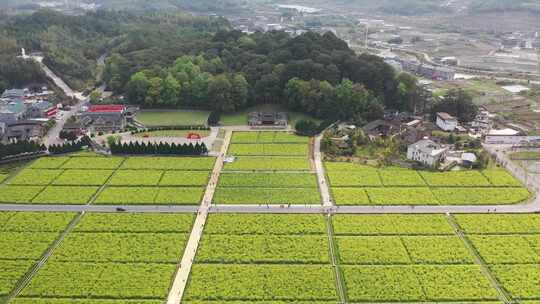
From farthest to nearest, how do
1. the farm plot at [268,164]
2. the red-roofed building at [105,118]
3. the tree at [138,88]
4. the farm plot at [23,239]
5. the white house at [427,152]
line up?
the tree at [138,88]
the red-roofed building at [105,118]
the farm plot at [268,164]
the white house at [427,152]
the farm plot at [23,239]

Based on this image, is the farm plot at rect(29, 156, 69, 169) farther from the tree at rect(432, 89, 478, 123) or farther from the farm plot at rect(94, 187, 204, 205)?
the tree at rect(432, 89, 478, 123)

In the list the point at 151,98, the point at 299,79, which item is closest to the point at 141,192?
the point at 151,98

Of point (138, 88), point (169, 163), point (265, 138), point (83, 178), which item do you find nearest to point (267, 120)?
point (265, 138)

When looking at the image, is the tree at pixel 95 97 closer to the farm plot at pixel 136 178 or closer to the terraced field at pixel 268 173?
the terraced field at pixel 268 173

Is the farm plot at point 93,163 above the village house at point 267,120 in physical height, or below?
below

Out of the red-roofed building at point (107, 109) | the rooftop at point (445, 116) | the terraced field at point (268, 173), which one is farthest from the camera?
the red-roofed building at point (107, 109)

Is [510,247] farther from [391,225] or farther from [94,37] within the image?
[94,37]

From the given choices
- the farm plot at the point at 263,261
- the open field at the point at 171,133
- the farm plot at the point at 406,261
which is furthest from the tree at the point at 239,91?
the farm plot at the point at 406,261

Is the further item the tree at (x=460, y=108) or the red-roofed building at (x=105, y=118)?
the tree at (x=460, y=108)

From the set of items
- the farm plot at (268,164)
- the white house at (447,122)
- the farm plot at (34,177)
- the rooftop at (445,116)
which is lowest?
the farm plot at (34,177)
